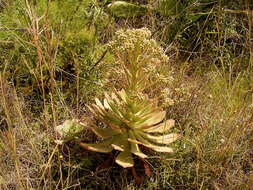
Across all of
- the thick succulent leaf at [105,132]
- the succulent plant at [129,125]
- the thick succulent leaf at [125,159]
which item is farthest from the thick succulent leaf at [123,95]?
the thick succulent leaf at [125,159]

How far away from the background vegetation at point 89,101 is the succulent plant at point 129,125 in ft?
0.35

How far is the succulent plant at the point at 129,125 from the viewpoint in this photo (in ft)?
7.93

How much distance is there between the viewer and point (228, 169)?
247 cm

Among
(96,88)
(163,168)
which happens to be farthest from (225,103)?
(96,88)

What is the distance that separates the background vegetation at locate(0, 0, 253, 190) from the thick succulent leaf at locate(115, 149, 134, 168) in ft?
0.33

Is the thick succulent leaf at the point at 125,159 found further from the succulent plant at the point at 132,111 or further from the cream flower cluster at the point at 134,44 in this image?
the cream flower cluster at the point at 134,44

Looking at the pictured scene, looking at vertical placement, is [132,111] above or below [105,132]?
above

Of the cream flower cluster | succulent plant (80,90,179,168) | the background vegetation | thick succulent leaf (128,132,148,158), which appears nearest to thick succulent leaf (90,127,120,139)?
succulent plant (80,90,179,168)

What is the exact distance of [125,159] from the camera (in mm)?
2365

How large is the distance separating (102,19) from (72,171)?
1769mm

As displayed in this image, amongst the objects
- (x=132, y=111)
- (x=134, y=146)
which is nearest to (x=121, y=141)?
(x=134, y=146)

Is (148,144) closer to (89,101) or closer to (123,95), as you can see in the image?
(123,95)

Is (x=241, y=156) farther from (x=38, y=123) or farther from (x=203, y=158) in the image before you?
(x=38, y=123)

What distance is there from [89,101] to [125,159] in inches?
32.7
